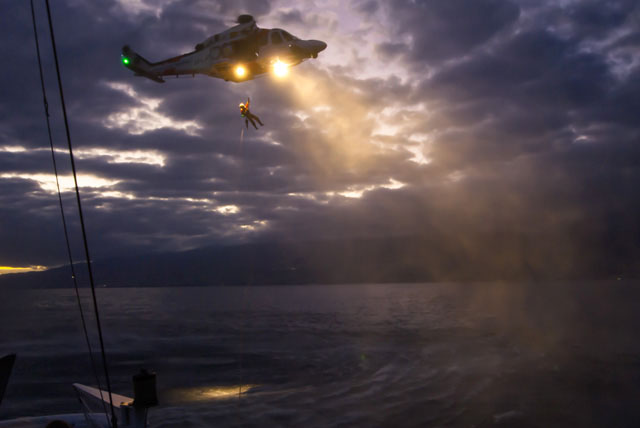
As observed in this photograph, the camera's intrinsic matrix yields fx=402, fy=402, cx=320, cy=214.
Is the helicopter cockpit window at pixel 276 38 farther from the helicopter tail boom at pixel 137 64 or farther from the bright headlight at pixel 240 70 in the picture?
the helicopter tail boom at pixel 137 64

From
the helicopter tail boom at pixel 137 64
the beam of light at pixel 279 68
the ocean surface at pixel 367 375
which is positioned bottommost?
the ocean surface at pixel 367 375

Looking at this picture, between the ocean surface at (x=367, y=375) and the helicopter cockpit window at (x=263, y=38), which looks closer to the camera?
the helicopter cockpit window at (x=263, y=38)

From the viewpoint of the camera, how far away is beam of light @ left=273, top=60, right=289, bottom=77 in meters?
16.3

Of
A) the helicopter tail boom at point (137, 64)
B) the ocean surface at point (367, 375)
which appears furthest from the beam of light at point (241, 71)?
the ocean surface at point (367, 375)


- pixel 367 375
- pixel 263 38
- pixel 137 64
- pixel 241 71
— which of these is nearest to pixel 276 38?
pixel 263 38

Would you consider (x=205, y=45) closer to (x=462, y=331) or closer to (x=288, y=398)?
(x=288, y=398)

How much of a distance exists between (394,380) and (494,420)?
8741 millimetres

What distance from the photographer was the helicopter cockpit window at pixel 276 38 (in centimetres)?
1611

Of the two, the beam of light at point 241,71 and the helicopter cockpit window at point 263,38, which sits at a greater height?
the helicopter cockpit window at point 263,38

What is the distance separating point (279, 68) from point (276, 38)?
114cm

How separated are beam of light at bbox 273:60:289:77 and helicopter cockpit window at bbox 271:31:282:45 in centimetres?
75

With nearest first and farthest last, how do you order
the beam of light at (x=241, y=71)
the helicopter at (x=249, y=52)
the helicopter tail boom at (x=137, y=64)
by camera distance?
the helicopter at (x=249, y=52) → the beam of light at (x=241, y=71) → the helicopter tail boom at (x=137, y=64)

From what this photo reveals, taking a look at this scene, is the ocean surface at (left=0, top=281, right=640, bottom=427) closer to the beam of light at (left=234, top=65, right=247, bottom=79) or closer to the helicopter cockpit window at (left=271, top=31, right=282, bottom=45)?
the beam of light at (left=234, top=65, right=247, bottom=79)

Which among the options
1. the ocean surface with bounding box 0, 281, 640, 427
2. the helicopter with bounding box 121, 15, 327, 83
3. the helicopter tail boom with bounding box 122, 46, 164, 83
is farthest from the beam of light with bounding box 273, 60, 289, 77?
the ocean surface with bounding box 0, 281, 640, 427
